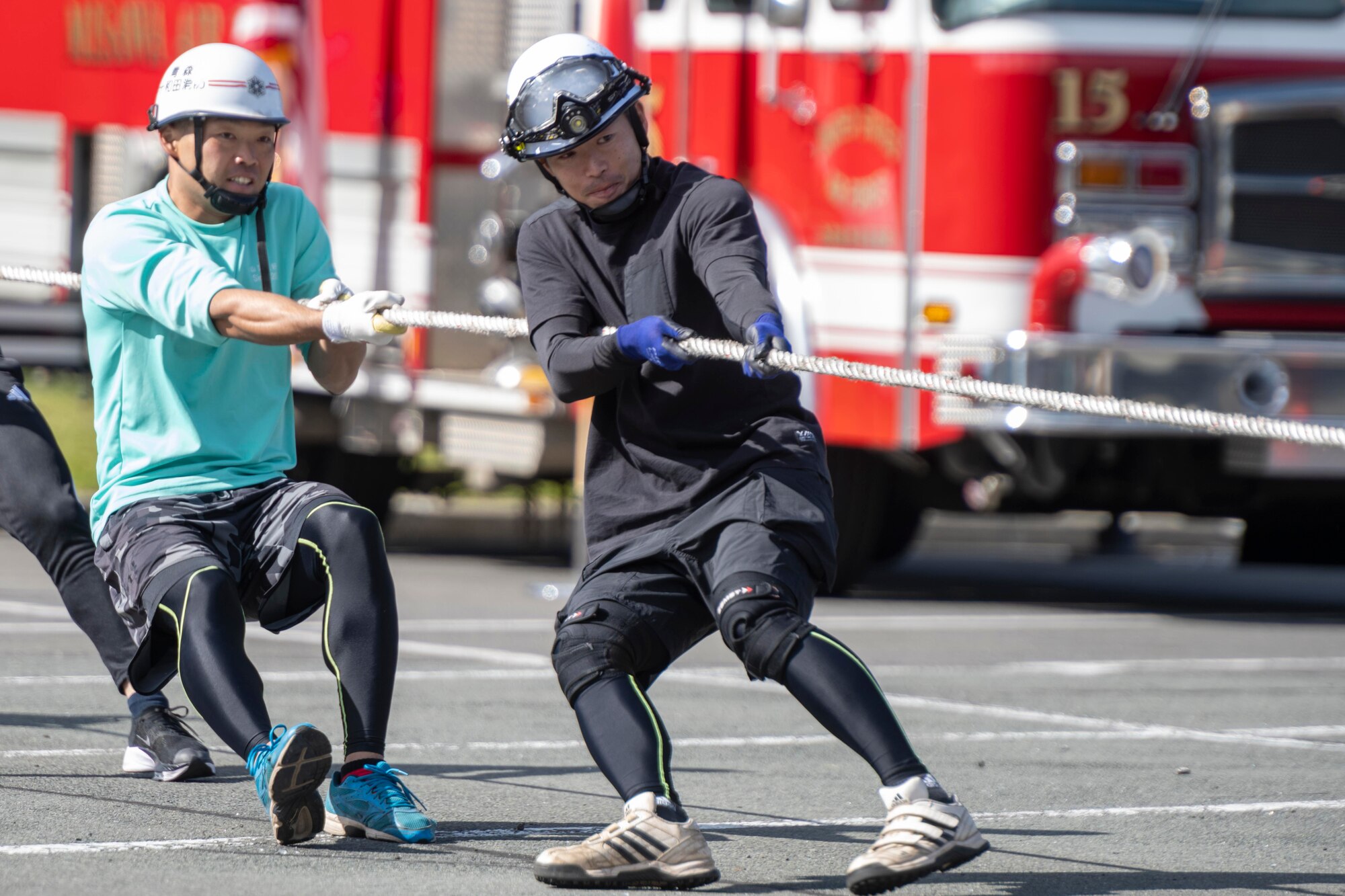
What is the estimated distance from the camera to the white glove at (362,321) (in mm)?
5082

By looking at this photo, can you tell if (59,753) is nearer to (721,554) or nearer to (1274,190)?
(721,554)

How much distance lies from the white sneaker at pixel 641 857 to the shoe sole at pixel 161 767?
5.29 feet

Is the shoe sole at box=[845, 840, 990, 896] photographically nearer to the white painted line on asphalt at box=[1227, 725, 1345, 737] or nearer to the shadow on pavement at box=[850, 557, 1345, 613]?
the white painted line on asphalt at box=[1227, 725, 1345, 737]

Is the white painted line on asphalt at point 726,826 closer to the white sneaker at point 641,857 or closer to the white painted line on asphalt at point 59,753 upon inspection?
the white sneaker at point 641,857

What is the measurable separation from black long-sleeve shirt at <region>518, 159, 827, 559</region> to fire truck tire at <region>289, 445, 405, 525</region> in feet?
28.9

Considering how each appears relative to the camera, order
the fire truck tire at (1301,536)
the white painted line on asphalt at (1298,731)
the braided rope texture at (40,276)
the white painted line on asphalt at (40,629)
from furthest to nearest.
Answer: the fire truck tire at (1301,536) < the white painted line on asphalt at (40,629) < the white painted line on asphalt at (1298,731) < the braided rope texture at (40,276)

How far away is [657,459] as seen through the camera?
497 centimetres

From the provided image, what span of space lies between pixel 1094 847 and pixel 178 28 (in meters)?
9.81

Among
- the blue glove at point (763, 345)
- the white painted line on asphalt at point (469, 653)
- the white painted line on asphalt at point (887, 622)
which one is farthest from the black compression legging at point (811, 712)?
the white painted line on asphalt at point (887, 622)

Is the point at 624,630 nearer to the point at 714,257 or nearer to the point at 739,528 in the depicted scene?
the point at 739,528

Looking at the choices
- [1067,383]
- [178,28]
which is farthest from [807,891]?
[178,28]

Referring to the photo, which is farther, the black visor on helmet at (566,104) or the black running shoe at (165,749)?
the black running shoe at (165,749)

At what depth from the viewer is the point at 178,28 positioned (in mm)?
13750

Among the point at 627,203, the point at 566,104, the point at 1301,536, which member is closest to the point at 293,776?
the point at 627,203
